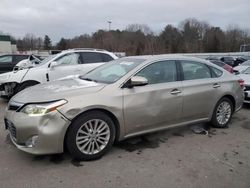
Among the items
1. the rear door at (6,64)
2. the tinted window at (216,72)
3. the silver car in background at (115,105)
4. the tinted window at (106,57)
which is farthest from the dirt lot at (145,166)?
the rear door at (6,64)

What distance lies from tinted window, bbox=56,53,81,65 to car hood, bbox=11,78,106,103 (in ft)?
12.8

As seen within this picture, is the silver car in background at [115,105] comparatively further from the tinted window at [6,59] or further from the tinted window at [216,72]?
the tinted window at [6,59]

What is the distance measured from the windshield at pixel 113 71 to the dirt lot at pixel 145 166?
3.72ft

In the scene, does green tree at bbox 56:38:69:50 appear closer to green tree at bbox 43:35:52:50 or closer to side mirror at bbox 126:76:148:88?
green tree at bbox 43:35:52:50

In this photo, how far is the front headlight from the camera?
3529mm

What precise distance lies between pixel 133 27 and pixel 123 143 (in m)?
77.1

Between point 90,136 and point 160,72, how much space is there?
1.68 metres

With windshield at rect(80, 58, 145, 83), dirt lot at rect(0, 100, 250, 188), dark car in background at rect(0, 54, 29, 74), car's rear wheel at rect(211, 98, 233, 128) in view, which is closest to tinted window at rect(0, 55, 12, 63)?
dark car in background at rect(0, 54, 29, 74)

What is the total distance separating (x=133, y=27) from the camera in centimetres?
7894

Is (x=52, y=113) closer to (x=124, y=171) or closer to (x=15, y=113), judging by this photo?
(x=15, y=113)

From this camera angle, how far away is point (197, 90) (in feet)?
16.3

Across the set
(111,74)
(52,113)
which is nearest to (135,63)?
(111,74)

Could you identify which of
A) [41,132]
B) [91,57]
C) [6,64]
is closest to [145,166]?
[41,132]

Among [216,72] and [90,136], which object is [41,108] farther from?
[216,72]
